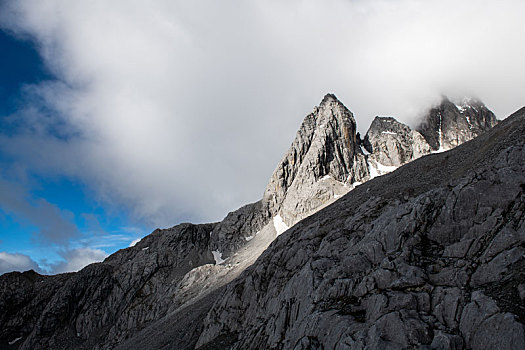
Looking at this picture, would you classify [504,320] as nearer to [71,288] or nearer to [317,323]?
[317,323]

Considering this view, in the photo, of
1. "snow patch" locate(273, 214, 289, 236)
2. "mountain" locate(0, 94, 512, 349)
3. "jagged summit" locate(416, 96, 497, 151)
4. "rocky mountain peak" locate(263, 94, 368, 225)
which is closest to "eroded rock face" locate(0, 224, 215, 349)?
"mountain" locate(0, 94, 512, 349)

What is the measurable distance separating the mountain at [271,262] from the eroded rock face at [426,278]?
165 millimetres

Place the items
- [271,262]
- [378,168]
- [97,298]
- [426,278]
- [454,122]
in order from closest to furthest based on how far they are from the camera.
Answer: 1. [426,278]
2. [271,262]
3. [97,298]
4. [378,168]
5. [454,122]

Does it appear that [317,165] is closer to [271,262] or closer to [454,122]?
[271,262]

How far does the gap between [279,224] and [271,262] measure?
225 ft

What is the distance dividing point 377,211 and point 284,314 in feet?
46.4

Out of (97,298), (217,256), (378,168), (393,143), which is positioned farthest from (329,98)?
(97,298)

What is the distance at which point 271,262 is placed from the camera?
37.6 m

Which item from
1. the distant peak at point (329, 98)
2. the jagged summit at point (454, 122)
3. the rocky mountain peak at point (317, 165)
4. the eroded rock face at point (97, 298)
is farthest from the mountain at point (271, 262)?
the jagged summit at point (454, 122)

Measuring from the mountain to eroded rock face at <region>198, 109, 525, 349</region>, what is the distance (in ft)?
0.54

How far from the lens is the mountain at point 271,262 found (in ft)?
73.1

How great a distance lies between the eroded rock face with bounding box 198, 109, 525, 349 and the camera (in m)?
12.8

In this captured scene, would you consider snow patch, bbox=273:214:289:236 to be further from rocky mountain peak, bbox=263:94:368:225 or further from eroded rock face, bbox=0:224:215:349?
eroded rock face, bbox=0:224:215:349

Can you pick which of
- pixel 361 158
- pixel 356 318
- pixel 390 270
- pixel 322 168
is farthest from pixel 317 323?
pixel 361 158
